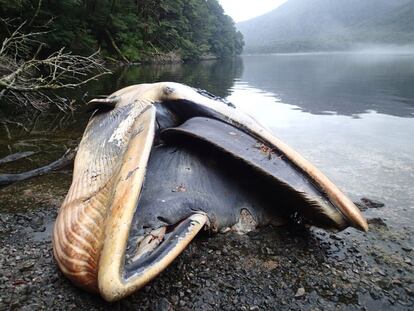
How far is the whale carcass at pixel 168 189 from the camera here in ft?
5.48

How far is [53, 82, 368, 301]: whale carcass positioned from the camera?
1.67 meters

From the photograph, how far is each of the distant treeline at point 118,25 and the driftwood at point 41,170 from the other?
8.47 metres

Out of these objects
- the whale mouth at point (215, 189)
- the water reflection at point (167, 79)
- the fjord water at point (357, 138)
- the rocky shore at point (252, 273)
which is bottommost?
the water reflection at point (167, 79)

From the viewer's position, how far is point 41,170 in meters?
4.27

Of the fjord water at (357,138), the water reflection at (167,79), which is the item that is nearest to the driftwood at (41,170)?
the fjord water at (357,138)

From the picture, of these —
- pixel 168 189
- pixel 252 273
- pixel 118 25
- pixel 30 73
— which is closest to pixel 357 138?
pixel 252 273

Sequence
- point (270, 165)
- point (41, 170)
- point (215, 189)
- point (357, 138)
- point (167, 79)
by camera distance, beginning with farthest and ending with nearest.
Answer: point (167, 79) < point (357, 138) < point (41, 170) < point (215, 189) < point (270, 165)

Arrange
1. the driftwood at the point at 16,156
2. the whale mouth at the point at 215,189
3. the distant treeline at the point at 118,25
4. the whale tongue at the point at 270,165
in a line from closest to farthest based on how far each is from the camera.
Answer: the whale mouth at the point at 215,189 → the whale tongue at the point at 270,165 → the driftwood at the point at 16,156 → the distant treeline at the point at 118,25

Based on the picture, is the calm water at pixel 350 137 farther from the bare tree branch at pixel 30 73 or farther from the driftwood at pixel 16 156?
the bare tree branch at pixel 30 73

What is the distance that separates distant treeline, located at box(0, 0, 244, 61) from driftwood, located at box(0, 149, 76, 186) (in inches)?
334

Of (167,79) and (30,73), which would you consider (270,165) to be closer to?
(30,73)

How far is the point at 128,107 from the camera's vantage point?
322 centimetres

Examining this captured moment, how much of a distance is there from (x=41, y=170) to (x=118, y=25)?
25.1m

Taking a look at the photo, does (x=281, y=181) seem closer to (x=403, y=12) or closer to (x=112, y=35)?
(x=112, y=35)
